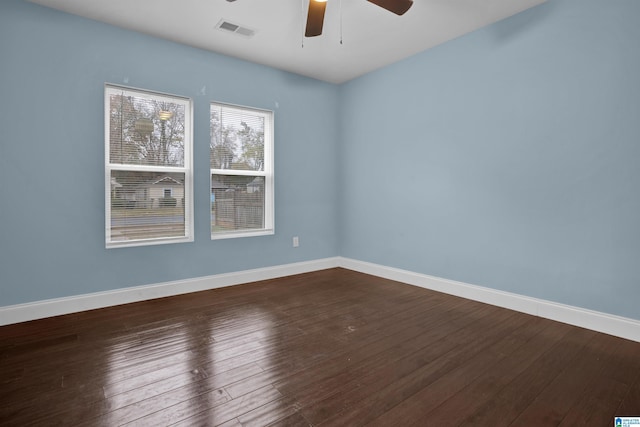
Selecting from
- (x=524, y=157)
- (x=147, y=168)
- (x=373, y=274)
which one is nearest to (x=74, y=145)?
(x=147, y=168)

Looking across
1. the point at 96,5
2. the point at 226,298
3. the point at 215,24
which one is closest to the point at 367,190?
the point at 226,298

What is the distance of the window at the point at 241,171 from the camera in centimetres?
383

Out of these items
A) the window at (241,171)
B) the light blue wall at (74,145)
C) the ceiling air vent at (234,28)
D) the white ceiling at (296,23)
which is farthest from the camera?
the window at (241,171)

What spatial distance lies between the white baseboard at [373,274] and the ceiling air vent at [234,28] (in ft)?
8.76

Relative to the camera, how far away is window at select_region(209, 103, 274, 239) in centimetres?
383

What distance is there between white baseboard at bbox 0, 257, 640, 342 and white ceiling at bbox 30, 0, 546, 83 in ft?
8.58

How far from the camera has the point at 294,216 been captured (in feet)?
14.6

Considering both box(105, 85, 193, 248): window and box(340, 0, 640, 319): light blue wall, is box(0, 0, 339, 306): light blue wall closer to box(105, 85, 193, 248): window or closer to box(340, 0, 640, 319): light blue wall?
box(105, 85, 193, 248): window

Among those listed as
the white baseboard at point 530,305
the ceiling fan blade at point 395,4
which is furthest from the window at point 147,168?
the white baseboard at point 530,305

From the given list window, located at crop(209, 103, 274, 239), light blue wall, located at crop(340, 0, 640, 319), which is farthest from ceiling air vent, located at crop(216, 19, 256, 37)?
light blue wall, located at crop(340, 0, 640, 319)

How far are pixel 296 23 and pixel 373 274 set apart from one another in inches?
124

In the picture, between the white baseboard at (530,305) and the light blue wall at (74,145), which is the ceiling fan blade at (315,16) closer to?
the light blue wall at (74,145)

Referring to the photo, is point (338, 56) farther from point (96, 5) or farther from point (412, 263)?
point (412, 263)

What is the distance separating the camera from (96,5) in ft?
9.15
